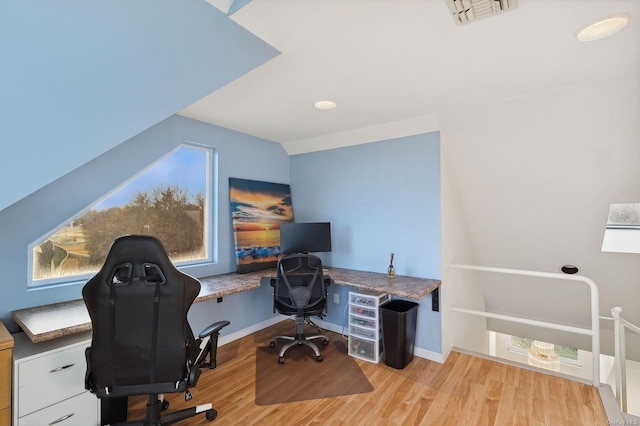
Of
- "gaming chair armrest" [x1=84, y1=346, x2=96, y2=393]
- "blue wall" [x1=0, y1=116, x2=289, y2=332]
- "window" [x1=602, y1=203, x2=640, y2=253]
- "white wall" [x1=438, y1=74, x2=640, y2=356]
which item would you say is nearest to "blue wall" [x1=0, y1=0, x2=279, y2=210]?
"gaming chair armrest" [x1=84, y1=346, x2=96, y2=393]

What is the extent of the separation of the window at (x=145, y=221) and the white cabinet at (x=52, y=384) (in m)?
0.59

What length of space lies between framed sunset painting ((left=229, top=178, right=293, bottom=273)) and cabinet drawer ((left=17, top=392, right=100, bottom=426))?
172cm

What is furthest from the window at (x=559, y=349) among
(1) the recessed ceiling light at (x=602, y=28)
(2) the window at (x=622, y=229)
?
(1) the recessed ceiling light at (x=602, y=28)

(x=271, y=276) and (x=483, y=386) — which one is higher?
(x=271, y=276)

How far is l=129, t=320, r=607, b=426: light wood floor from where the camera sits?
2.12 meters

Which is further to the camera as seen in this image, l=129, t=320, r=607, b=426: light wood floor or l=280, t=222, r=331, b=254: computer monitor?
l=280, t=222, r=331, b=254: computer monitor

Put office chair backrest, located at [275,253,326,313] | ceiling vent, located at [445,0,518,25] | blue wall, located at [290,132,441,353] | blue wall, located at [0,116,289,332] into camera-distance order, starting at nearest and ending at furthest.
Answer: ceiling vent, located at [445,0,518,25], blue wall, located at [0,116,289,332], office chair backrest, located at [275,253,326,313], blue wall, located at [290,132,441,353]

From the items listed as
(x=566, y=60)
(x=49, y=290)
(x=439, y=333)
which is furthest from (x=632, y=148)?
(x=49, y=290)

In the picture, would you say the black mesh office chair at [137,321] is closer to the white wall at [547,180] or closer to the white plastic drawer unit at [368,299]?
the white plastic drawer unit at [368,299]

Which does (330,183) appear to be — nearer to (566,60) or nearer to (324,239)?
(324,239)

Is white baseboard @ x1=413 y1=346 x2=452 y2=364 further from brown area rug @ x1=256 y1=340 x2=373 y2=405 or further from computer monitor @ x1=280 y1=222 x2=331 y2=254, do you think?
computer monitor @ x1=280 y1=222 x2=331 y2=254

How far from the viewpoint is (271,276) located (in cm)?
321

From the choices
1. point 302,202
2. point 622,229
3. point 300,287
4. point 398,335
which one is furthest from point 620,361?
point 302,202

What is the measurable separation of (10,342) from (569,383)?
3955mm
